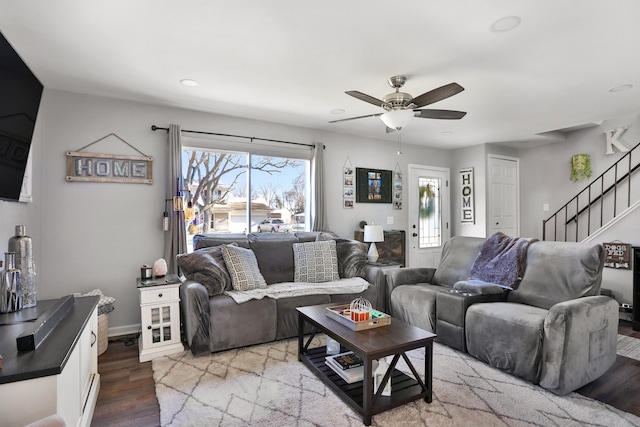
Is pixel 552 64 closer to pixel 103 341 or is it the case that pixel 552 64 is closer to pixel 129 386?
pixel 129 386

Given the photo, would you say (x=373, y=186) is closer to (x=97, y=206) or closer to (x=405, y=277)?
(x=405, y=277)

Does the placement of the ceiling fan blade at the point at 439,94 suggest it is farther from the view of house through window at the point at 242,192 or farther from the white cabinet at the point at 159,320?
the white cabinet at the point at 159,320

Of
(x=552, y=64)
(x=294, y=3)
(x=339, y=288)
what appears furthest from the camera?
(x=339, y=288)

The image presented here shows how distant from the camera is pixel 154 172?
373cm

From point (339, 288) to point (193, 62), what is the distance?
8.10 feet

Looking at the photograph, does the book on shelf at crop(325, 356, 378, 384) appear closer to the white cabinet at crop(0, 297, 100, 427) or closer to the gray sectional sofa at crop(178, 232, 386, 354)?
the gray sectional sofa at crop(178, 232, 386, 354)

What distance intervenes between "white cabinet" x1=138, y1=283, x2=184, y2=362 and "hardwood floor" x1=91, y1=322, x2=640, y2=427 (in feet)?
0.52

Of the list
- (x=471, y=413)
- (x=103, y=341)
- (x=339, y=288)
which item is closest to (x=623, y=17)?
(x=471, y=413)

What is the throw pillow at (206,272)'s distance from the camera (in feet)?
10.0

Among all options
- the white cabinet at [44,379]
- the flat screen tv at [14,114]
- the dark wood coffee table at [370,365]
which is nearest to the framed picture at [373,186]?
the dark wood coffee table at [370,365]

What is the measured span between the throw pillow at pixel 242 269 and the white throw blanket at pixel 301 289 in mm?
75

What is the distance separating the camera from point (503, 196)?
6012 mm

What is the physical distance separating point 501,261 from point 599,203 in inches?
139

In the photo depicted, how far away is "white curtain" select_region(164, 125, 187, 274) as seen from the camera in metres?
3.69
